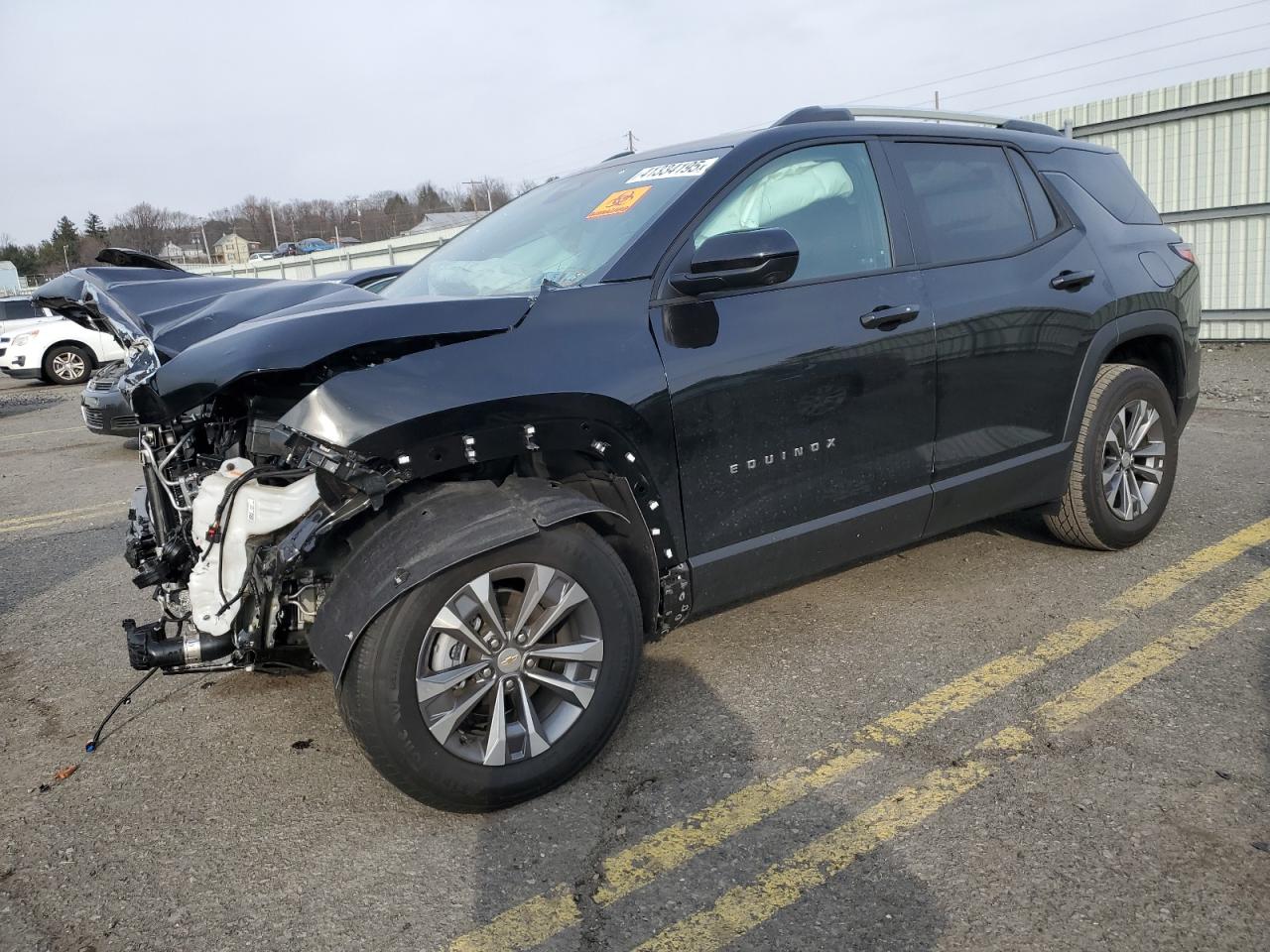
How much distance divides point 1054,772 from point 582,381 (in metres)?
1.74

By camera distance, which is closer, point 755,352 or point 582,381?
point 582,381

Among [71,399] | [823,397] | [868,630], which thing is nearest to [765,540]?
[823,397]

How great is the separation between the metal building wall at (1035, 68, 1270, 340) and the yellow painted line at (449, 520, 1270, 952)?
927cm

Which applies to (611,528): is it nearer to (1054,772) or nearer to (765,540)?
(765,540)

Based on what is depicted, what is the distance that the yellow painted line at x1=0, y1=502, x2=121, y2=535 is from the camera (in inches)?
245

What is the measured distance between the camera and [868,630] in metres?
3.69

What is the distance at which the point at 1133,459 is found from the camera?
4.30 meters

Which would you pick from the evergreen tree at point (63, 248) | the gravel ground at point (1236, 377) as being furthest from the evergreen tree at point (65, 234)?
the gravel ground at point (1236, 377)

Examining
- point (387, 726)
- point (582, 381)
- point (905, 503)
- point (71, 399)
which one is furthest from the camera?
point (71, 399)

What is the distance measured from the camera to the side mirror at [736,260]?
277 cm

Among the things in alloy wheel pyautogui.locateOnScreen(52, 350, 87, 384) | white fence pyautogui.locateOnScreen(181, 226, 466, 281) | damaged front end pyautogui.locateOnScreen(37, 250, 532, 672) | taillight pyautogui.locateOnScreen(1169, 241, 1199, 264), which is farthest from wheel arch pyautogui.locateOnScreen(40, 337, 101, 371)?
taillight pyautogui.locateOnScreen(1169, 241, 1199, 264)

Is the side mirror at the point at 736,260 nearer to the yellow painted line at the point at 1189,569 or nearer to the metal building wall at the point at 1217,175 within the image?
the yellow painted line at the point at 1189,569

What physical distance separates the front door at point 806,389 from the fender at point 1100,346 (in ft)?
3.09

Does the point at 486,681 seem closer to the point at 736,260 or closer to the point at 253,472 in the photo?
the point at 253,472
